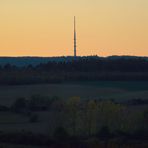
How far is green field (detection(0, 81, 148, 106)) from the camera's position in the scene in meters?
99.8

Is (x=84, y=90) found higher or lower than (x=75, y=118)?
higher

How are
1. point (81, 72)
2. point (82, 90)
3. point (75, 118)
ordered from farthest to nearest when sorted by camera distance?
1. point (81, 72)
2. point (82, 90)
3. point (75, 118)

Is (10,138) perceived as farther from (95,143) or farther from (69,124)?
(69,124)

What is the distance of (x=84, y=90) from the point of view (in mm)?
107062

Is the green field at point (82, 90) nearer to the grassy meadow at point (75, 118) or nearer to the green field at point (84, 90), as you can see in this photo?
the green field at point (84, 90)

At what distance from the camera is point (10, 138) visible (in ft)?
178

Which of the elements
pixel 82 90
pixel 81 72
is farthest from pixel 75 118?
pixel 81 72

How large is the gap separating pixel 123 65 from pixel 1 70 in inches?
600

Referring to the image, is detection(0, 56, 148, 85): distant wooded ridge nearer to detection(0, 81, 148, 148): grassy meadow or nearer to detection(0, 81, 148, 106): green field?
detection(0, 81, 148, 106): green field

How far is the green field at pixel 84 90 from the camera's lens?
99812 millimetres

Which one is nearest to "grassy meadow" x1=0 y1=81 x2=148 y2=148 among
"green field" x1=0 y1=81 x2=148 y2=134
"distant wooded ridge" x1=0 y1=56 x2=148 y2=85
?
"green field" x1=0 y1=81 x2=148 y2=134

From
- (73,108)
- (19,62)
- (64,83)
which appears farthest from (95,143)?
(19,62)

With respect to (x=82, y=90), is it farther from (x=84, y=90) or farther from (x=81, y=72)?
(x=81, y=72)

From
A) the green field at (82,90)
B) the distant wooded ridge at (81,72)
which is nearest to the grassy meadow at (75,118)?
the green field at (82,90)
